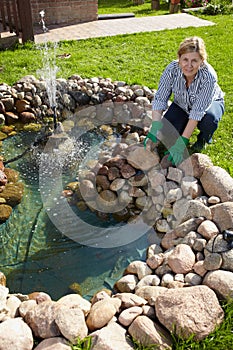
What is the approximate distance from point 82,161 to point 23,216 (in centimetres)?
90

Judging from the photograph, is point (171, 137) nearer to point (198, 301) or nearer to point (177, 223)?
point (177, 223)

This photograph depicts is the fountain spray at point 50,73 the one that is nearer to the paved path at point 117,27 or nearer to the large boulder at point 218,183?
the paved path at point 117,27

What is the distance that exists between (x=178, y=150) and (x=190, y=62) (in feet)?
2.34

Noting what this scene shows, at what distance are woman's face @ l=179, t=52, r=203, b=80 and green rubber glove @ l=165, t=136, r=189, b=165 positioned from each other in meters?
0.54

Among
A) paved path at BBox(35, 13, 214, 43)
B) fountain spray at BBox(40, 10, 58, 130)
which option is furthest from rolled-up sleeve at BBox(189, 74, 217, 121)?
paved path at BBox(35, 13, 214, 43)

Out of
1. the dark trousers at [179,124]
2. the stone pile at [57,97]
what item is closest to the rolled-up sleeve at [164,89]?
the dark trousers at [179,124]

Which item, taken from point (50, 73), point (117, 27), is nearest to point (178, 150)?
point (50, 73)

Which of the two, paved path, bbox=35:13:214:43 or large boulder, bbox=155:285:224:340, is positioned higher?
paved path, bbox=35:13:214:43

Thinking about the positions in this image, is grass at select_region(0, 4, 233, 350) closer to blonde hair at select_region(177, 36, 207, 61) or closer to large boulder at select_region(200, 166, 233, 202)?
large boulder at select_region(200, 166, 233, 202)

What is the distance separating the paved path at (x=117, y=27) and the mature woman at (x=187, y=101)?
3582mm

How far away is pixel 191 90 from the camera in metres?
3.47

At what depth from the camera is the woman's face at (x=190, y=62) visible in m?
3.22

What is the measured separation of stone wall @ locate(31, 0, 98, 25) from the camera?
298 inches

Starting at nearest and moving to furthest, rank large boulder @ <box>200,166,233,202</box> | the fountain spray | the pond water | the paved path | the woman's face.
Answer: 1. the pond water
2. large boulder @ <box>200,166,233,202</box>
3. the woman's face
4. the fountain spray
5. the paved path
